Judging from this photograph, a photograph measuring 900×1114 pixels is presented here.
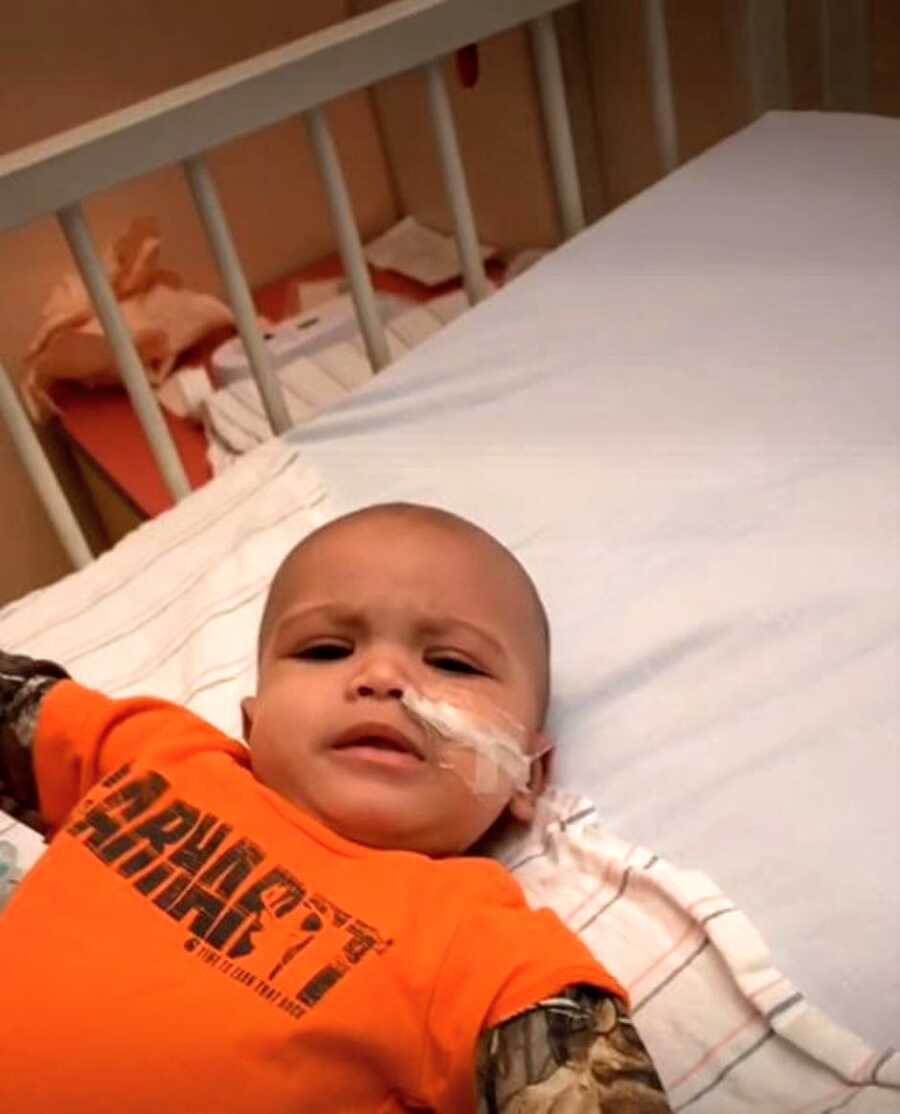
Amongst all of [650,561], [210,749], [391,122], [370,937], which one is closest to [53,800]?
[210,749]

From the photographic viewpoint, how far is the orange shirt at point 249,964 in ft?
2.10

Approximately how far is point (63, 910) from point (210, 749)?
0.13m

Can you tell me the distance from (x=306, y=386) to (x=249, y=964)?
0.96 meters

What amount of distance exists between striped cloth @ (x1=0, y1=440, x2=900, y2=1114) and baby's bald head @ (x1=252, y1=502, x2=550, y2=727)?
0.30 ft

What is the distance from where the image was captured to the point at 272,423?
1.16m

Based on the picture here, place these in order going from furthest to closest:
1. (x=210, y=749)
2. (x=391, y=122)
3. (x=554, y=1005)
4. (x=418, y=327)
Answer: (x=391, y=122), (x=418, y=327), (x=210, y=749), (x=554, y=1005)

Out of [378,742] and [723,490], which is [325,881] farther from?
[723,490]

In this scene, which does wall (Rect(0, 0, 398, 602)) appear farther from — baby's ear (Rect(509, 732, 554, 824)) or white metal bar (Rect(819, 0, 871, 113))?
baby's ear (Rect(509, 732, 554, 824))

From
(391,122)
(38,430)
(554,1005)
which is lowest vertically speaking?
(38,430)

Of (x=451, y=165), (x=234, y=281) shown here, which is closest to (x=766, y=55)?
(x=451, y=165)

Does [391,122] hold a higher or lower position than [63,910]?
lower

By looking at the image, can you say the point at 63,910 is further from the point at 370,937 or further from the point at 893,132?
the point at 893,132

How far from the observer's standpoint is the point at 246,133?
1.03 m

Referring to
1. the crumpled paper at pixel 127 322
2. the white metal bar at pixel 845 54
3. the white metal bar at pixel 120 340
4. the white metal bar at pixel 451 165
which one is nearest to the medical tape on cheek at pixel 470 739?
the white metal bar at pixel 120 340
